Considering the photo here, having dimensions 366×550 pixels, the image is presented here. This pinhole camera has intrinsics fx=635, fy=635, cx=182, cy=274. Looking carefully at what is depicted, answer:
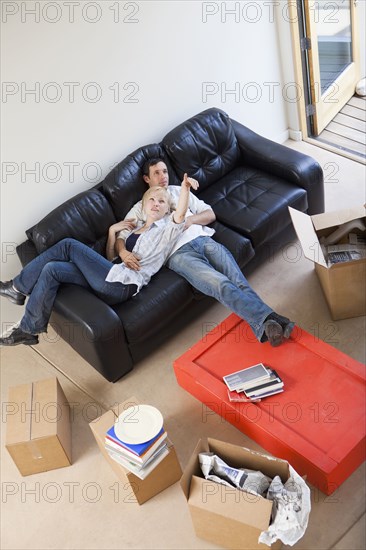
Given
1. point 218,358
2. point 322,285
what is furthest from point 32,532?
point 322,285

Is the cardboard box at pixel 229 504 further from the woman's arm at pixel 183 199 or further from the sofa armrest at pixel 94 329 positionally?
the woman's arm at pixel 183 199

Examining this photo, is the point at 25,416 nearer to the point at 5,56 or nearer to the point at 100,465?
the point at 100,465

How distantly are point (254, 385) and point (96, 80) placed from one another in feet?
7.04

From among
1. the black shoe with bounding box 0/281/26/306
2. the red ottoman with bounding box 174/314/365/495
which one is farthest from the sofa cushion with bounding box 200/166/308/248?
the black shoe with bounding box 0/281/26/306

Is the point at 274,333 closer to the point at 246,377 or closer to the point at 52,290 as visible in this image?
the point at 246,377

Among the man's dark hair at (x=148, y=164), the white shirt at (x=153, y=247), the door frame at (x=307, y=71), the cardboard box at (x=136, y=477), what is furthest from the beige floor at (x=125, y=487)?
the door frame at (x=307, y=71)

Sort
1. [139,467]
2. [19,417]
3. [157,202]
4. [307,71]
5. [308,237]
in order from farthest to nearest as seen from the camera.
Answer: [307,71] → [157,202] → [308,237] → [19,417] → [139,467]

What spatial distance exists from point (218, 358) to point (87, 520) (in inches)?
41.2

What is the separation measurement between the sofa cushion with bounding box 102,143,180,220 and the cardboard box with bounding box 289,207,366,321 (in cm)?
101

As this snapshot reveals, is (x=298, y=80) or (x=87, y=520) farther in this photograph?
(x=298, y=80)

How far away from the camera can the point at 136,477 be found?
299 centimetres

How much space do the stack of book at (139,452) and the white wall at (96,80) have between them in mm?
1517

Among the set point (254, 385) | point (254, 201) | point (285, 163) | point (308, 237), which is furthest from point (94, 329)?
point (285, 163)

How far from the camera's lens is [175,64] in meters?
4.38
